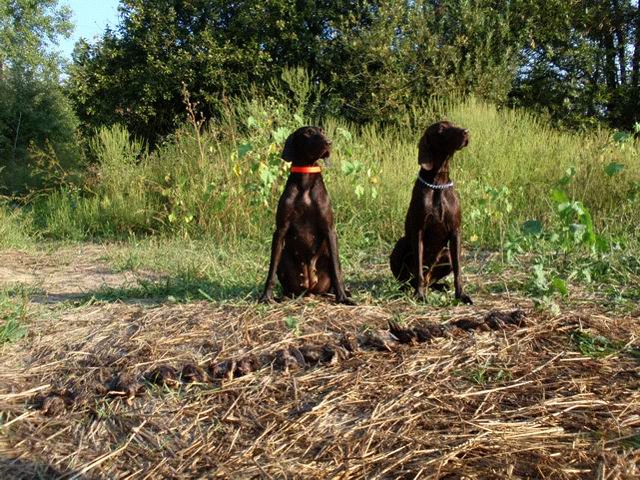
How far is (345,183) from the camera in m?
6.98

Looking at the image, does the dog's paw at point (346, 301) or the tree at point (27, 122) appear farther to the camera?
the tree at point (27, 122)

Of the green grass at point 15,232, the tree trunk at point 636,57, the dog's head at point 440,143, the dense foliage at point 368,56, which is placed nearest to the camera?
the dog's head at point 440,143

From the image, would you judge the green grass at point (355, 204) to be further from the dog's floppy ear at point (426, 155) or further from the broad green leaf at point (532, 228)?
the dog's floppy ear at point (426, 155)

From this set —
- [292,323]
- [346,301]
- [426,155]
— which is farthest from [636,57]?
[292,323]

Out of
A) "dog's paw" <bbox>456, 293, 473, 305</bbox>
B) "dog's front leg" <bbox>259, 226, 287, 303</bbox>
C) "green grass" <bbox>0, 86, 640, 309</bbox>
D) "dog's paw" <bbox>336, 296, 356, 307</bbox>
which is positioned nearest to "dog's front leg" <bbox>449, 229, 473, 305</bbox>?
"dog's paw" <bbox>456, 293, 473, 305</bbox>

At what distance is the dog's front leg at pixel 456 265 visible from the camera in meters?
3.61

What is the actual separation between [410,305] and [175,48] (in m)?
10.9

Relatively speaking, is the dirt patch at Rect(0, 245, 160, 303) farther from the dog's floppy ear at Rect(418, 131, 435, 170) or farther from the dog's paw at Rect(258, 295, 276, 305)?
the dog's floppy ear at Rect(418, 131, 435, 170)

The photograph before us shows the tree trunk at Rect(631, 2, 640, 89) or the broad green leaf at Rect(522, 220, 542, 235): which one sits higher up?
the tree trunk at Rect(631, 2, 640, 89)

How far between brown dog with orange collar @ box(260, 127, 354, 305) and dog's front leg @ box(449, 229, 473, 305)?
653 millimetres

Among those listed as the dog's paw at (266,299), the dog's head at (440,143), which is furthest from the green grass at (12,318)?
the dog's head at (440,143)

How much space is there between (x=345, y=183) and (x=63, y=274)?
3.12m

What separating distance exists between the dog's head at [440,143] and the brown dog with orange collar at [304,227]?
1.90ft

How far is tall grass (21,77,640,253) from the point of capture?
5969 mm
